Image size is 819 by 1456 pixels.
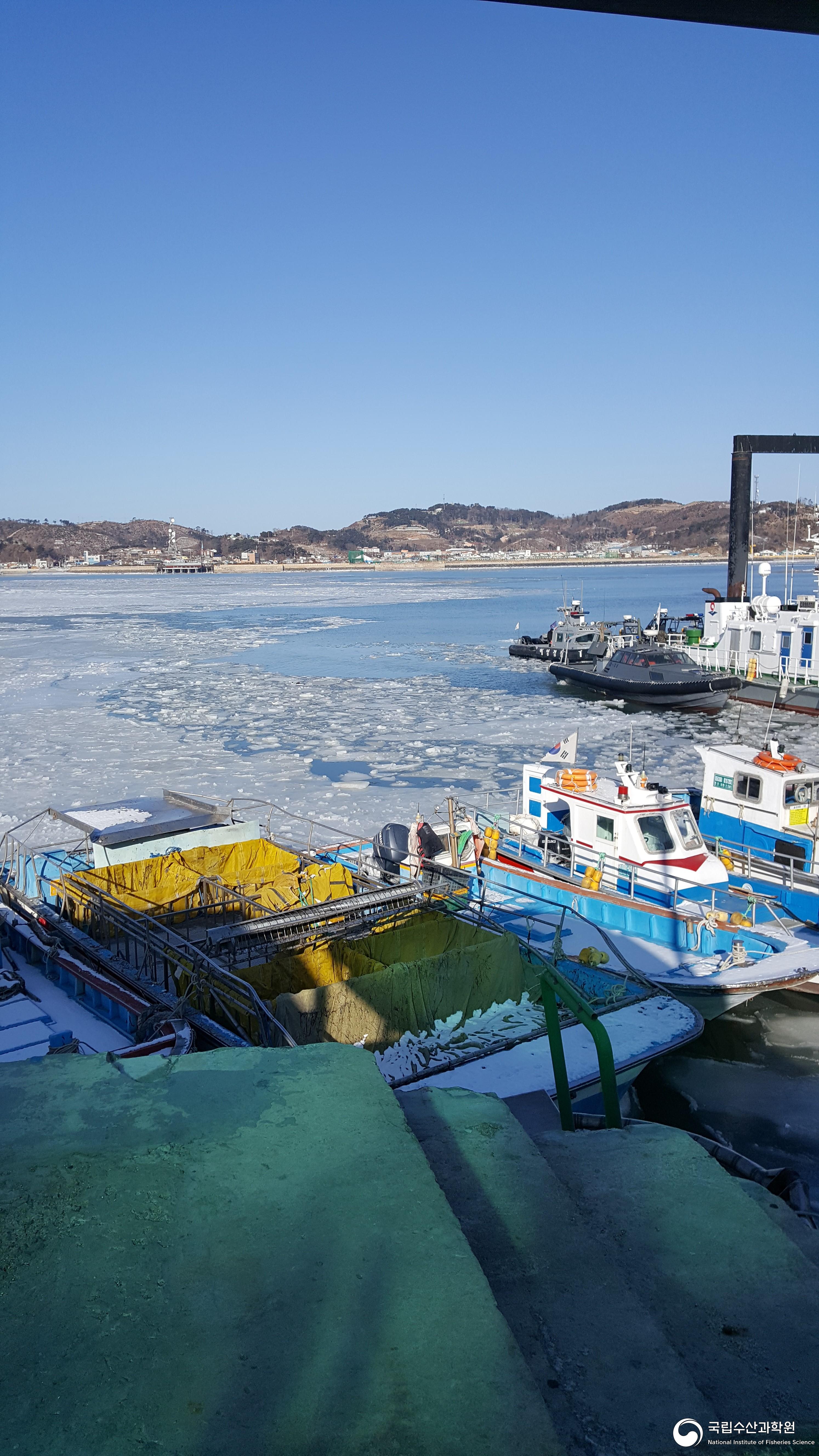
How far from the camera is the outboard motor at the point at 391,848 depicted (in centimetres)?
1388

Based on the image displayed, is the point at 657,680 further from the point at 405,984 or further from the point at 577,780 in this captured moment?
the point at 405,984

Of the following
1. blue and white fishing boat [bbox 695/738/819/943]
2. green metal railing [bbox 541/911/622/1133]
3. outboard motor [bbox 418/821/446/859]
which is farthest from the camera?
outboard motor [bbox 418/821/446/859]

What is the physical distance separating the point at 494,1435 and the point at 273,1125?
43.4 inches

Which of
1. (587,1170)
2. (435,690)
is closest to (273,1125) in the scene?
(587,1170)

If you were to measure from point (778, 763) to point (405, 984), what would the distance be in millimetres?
8361

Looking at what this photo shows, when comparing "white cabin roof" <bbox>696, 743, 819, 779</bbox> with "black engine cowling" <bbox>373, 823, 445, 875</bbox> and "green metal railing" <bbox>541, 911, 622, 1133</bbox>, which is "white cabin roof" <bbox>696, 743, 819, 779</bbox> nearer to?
"black engine cowling" <bbox>373, 823, 445, 875</bbox>

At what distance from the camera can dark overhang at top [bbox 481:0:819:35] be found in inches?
79.5

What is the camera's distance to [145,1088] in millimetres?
2840

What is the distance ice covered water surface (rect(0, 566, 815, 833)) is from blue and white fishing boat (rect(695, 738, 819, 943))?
5.83 meters

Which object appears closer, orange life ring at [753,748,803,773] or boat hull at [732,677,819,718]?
orange life ring at [753,748,803,773]

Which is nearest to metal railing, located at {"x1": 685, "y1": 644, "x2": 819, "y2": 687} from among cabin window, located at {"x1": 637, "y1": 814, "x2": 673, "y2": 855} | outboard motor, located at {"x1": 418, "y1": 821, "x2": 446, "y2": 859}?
cabin window, located at {"x1": 637, "y1": 814, "x2": 673, "y2": 855}

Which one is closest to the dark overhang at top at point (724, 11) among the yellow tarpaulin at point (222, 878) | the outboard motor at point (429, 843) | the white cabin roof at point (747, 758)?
the yellow tarpaulin at point (222, 878)

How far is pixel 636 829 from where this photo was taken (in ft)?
43.3

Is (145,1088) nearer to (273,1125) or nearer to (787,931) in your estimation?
(273,1125)
